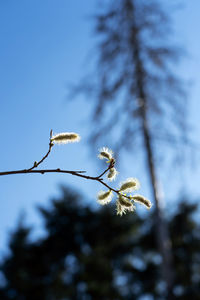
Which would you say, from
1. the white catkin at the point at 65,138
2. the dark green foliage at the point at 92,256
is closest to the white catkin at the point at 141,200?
the white catkin at the point at 65,138

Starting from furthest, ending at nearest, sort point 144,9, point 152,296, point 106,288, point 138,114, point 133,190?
point 152,296 < point 106,288 < point 144,9 < point 138,114 < point 133,190

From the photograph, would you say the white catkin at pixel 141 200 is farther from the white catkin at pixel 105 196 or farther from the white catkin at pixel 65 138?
the white catkin at pixel 65 138

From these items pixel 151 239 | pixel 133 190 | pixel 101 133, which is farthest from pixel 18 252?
pixel 133 190

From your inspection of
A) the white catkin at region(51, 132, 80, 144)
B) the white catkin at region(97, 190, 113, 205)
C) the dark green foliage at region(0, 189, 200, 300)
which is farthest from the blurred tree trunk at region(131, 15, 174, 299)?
the dark green foliage at region(0, 189, 200, 300)

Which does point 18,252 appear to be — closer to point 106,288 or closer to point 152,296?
point 106,288

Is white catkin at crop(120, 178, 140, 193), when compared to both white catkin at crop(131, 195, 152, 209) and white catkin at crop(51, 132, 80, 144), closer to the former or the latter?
white catkin at crop(131, 195, 152, 209)

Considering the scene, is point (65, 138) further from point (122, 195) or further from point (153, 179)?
point (153, 179)
